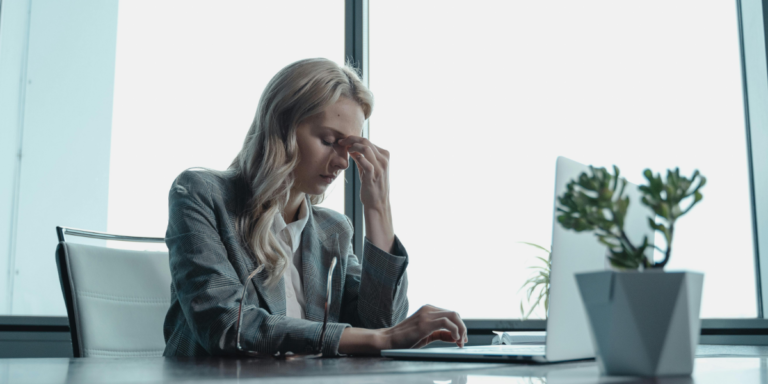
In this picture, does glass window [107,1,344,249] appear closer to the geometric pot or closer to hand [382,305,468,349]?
hand [382,305,468,349]

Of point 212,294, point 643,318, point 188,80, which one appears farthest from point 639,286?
point 188,80

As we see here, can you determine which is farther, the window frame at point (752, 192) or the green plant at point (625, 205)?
the window frame at point (752, 192)

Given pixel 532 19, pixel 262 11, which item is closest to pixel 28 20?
pixel 262 11

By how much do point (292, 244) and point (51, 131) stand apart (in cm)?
152

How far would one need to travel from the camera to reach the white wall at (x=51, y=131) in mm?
2445

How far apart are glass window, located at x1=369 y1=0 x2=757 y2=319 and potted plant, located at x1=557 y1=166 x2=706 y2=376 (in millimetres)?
1816

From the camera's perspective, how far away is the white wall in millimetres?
2445

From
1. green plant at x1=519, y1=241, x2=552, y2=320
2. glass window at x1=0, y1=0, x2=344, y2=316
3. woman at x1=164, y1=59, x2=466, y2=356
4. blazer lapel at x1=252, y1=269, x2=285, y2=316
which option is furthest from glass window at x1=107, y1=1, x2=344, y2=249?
blazer lapel at x1=252, y1=269, x2=285, y2=316

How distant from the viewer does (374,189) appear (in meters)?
1.67

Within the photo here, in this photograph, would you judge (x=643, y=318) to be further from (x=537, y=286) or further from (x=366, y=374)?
(x=537, y=286)

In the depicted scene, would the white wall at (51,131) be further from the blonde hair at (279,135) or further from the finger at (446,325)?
the finger at (446,325)

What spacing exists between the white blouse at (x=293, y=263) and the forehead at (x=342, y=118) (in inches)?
10.2

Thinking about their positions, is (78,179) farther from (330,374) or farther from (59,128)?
(330,374)

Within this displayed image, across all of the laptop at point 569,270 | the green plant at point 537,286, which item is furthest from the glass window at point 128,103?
the laptop at point 569,270
